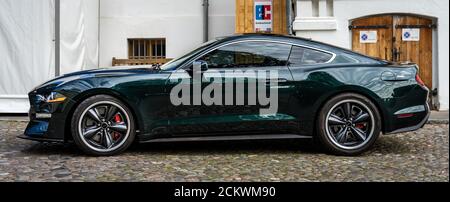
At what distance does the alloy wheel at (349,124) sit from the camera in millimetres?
7141

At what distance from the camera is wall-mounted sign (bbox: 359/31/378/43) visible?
474 inches

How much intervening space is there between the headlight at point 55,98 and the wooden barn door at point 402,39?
6767mm

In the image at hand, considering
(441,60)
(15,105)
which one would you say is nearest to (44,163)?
(15,105)

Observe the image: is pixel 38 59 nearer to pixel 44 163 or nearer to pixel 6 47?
pixel 6 47

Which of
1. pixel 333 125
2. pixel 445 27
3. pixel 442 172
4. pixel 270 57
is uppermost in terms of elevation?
pixel 445 27

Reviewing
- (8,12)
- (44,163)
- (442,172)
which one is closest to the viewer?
(442,172)

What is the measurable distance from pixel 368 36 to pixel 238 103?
19.0ft

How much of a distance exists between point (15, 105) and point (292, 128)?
21.8 ft

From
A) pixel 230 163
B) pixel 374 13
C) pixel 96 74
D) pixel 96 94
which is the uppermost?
pixel 374 13

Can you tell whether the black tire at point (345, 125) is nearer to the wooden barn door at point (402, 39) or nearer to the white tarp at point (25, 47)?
the wooden barn door at point (402, 39)

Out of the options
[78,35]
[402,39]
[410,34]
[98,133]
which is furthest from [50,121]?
[410,34]

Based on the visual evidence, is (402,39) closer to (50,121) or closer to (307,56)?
(307,56)

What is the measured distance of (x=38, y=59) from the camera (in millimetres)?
11914

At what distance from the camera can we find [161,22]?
14.2 metres
